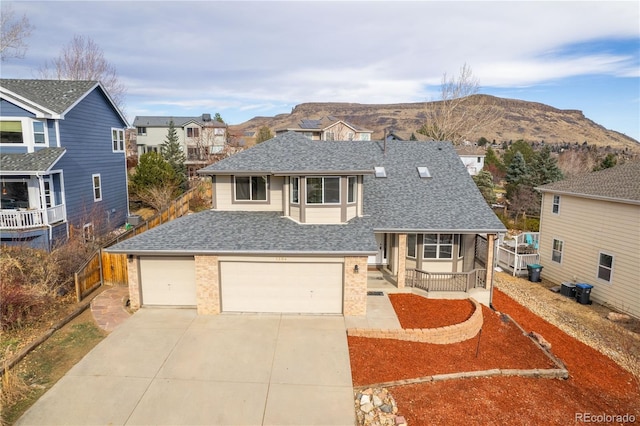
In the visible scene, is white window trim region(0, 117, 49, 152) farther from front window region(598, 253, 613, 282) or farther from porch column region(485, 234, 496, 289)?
front window region(598, 253, 613, 282)

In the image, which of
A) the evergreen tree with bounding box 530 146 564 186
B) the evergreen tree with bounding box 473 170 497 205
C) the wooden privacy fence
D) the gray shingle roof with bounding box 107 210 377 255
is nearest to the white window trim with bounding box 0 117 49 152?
the wooden privacy fence

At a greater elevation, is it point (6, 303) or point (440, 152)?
point (440, 152)

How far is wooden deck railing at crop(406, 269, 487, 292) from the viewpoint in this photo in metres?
15.8

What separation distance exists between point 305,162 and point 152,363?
364 inches

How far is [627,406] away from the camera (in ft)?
32.4

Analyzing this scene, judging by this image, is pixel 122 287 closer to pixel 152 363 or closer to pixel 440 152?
pixel 152 363

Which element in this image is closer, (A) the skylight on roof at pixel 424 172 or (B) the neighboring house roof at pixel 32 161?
(B) the neighboring house roof at pixel 32 161

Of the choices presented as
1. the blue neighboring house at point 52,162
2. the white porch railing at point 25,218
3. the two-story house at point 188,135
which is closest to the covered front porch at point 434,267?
the blue neighboring house at point 52,162

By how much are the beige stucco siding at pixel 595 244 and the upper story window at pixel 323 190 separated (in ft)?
43.5

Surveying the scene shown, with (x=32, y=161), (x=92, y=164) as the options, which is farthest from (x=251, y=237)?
(x=92, y=164)

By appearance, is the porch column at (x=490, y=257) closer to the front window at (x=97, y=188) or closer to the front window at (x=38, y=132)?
the front window at (x=97, y=188)

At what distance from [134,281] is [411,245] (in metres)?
11.8

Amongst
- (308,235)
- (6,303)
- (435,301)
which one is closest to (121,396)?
(6,303)

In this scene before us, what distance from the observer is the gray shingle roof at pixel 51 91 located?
19656 millimetres
